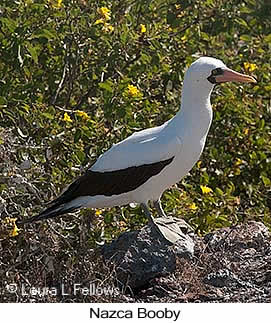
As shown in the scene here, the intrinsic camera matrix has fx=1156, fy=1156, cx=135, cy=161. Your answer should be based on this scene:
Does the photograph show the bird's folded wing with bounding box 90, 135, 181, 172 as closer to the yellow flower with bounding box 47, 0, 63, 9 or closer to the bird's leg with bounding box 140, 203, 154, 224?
the bird's leg with bounding box 140, 203, 154, 224

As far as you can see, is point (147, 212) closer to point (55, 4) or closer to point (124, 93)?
point (124, 93)

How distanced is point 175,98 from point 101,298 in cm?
297

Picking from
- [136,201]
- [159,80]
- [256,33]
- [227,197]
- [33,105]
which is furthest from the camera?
[256,33]

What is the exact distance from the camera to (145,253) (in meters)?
7.30

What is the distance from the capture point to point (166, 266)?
7.28m

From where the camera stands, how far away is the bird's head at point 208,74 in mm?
7465

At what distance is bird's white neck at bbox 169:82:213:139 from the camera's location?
7352 mm

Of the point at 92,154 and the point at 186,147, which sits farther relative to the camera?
the point at 92,154

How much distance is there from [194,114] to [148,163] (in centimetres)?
45

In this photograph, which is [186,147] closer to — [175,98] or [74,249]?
[74,249]

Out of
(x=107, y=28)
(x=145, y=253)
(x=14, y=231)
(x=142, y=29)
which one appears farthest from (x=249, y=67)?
(x=14, y=231)

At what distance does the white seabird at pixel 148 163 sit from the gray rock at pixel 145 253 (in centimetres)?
16

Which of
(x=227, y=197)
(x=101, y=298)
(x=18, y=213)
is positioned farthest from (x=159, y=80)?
(x=101, y=298)

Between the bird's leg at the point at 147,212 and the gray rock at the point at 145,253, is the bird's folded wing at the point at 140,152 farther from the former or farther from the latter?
the gray rock at the point at 145,253
